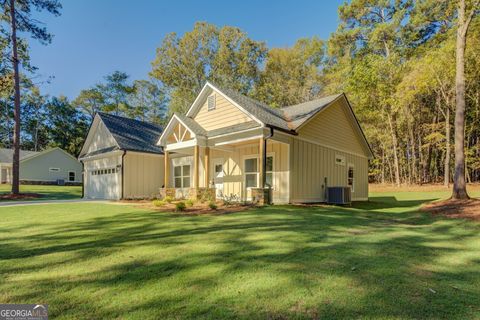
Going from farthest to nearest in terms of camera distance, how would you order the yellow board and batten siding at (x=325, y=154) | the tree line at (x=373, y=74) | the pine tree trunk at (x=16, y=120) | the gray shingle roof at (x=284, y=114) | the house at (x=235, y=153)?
the tree line at (x=373, y=74) → the pine tree trunk at (x=16, y=120) → the yellow board and batten siding at (x=325, y=154) → the house at (x=235, y=153) → the gray shingle roof at (x=284, y=114)

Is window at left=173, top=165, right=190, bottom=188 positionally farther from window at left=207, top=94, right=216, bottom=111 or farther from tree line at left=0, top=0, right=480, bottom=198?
tree line at left=0, top=0, right=480, bottom=198

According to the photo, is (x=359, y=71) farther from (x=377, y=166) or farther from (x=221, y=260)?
(x=221, y=260)

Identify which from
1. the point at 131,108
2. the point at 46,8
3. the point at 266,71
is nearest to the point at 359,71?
the point at 266,71

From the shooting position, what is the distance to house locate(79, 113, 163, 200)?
15672 mm

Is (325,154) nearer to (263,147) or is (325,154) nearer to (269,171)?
(269,171)

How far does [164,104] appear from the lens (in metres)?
38.8

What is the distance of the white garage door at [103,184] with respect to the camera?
15.9 metres

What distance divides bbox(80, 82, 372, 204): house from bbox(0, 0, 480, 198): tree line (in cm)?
761

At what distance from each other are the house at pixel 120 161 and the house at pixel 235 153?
0.06m

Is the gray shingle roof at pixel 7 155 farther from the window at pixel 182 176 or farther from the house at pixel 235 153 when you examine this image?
the window at pixel 182 176

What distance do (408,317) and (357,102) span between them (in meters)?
25.9

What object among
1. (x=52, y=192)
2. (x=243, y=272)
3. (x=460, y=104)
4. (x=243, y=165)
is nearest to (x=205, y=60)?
(x=52, y=192)

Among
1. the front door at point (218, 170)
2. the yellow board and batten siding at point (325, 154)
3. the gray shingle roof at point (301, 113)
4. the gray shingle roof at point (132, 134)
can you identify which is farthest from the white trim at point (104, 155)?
the yellow board and batten siding at point (325, 154)

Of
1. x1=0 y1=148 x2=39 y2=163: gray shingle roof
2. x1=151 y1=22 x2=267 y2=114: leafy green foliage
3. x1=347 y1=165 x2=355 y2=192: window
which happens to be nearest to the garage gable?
x1=151 y1=22 x2=267 y2=114: leafy green foliage
